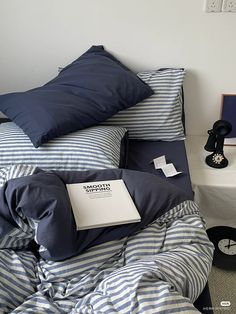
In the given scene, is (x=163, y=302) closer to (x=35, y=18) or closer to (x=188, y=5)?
(x=188, y=5)

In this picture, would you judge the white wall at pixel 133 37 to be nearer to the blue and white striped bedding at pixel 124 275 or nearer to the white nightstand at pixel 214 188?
the white nightstand at pixel 214 188

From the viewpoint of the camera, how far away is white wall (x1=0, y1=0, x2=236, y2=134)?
1627mm

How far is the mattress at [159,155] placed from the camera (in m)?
1.42

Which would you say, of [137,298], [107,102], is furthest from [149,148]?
[137,298]

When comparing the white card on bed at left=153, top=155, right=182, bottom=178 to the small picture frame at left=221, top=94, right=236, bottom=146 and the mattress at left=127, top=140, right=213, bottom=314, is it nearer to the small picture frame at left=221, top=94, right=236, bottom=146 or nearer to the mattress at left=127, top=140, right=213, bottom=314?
the mattress at left=127, top=140, right=213, bottom=314

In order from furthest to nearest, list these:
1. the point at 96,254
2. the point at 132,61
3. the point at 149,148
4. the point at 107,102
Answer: the point at 132,61
the point at 149,148
the point at 107,102
the point at 96,254

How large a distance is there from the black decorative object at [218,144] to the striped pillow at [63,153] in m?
0.51

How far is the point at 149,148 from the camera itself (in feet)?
5.37

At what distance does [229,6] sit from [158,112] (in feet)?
1.87

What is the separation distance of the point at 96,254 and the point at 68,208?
0.15m

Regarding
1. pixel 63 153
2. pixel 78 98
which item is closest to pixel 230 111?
pixel 78 98

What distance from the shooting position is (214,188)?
1.57m

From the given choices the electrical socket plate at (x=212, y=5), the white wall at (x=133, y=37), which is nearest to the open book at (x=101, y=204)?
the white wall at (x=133, y=37)

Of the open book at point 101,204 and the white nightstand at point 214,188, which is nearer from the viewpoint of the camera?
the open book at point 101,204
